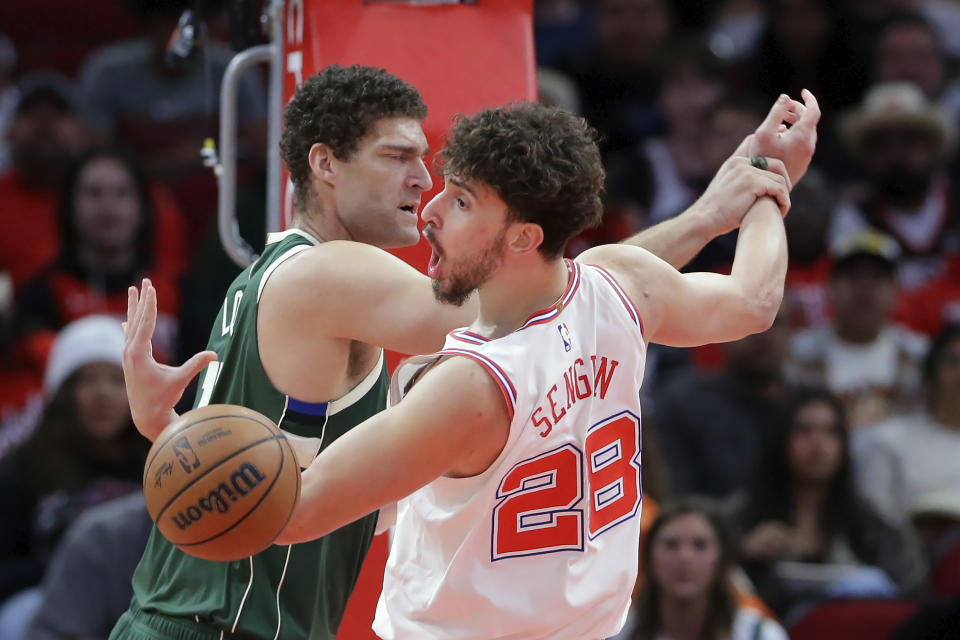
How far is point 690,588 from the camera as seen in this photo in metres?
6.18

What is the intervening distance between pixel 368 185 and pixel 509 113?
0.73m

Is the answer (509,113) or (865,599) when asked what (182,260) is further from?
(509,113)

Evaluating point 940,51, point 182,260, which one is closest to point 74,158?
point 182,260

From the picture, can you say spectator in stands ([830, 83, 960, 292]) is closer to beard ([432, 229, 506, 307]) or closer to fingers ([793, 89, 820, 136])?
fingers ([793, 89, 820, 136])

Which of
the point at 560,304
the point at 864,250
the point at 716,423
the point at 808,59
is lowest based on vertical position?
the point at 716,423

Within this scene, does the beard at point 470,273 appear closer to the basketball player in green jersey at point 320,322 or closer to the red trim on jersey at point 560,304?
the red trim on jersey at point 560,304

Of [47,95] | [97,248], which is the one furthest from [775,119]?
[47,95]

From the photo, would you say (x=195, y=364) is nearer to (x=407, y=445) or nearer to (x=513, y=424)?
(x=407, y=445)

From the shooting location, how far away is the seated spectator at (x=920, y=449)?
295 inches

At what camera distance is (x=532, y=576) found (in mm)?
3092

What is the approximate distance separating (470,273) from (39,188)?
5970mm

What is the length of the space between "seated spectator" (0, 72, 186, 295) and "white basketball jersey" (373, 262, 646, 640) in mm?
5359

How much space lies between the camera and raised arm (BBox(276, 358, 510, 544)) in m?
2.90

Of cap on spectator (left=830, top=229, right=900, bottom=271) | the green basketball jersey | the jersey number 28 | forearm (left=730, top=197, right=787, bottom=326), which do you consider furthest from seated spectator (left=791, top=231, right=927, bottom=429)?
the jersey number 28
